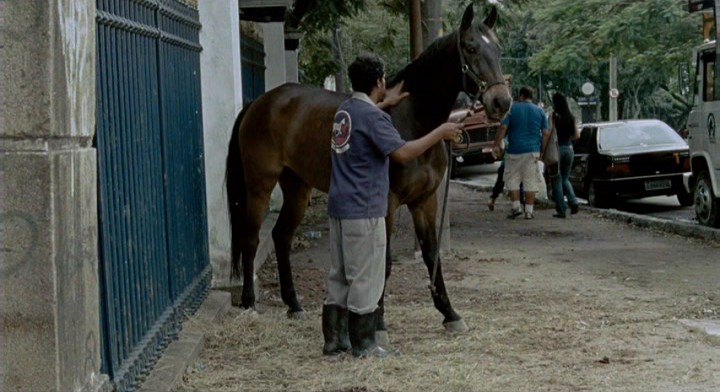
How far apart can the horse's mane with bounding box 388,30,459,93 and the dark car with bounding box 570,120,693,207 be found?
475 inches

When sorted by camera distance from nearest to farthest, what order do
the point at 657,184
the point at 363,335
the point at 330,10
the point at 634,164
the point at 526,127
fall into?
1. the point at 363,335
2. the point at 526,127
3. the point at 634,164
4. the point at 657,184
5. the point at 330,10

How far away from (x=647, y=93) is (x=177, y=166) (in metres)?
50.2

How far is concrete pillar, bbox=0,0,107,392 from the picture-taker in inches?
157

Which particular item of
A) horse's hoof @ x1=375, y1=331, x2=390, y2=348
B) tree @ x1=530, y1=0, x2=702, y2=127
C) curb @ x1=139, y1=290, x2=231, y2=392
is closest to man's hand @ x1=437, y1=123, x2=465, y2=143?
horse's hoof @ x1=375, y1=331, x2=390, y2=348

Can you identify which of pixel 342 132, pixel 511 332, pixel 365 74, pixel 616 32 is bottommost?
pixel 511 332

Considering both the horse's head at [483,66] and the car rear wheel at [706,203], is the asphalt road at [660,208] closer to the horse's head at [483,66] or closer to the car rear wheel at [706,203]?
the car rear wheel at [706,203]

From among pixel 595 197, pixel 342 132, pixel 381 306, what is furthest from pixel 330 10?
pixel 342 132

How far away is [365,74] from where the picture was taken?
7.14 metres

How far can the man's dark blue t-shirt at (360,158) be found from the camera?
691 centimetres

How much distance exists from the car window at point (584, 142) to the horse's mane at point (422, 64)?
1295 centimetres

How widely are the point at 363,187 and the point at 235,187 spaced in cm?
261

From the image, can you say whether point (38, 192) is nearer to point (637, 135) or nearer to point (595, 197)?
point (595, 197)

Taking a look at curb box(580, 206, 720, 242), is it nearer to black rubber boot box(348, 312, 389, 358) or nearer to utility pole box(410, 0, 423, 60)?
utility pole box(410, 0, 423, 60)

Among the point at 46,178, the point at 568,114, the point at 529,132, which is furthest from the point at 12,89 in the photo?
the point at 568,114
